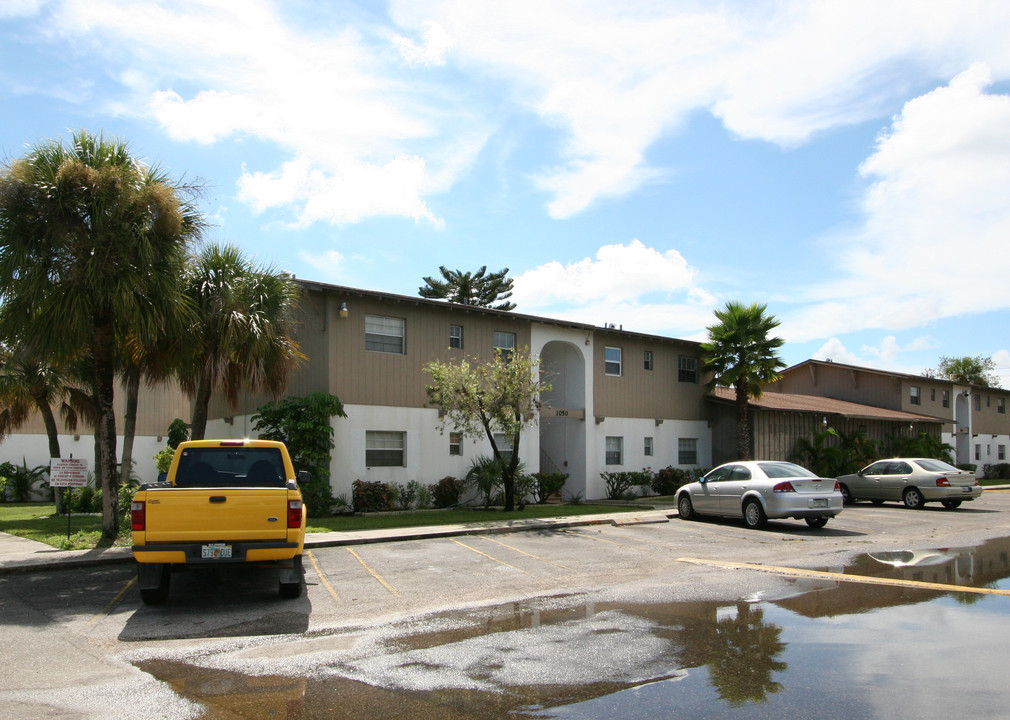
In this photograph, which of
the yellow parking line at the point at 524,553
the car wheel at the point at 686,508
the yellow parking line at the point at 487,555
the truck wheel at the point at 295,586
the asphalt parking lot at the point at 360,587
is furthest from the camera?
the car wheel at the point at 686,508

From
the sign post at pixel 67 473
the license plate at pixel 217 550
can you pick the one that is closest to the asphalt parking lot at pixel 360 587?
the license plate at pixel 217 550

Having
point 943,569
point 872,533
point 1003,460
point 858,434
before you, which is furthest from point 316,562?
point 1003,460

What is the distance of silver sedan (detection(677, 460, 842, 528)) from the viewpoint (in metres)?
16.8

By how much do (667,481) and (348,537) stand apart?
15061 millimetres

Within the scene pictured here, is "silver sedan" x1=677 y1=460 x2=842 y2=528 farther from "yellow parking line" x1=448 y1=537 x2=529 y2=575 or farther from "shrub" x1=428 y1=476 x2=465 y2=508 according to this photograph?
"yellow parking line" x1=448 y1=537 x2=529 y2=575

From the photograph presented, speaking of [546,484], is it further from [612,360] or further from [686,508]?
[686,508]

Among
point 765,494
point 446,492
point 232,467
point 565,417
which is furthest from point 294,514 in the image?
point 565,417

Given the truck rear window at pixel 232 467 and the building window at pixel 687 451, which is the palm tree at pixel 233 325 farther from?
the building window at pixel 687 451

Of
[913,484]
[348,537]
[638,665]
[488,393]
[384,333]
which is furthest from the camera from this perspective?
[913,484]

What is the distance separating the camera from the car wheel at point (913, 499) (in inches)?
910

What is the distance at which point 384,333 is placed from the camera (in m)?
21.2

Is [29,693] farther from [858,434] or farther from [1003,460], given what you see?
[1003,460]

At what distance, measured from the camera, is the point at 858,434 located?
31344mm

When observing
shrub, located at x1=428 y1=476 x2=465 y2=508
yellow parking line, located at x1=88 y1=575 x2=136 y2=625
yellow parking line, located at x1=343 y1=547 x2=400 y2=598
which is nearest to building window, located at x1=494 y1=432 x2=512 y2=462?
shrub, located at x1=428 y1=476 x2=465 y2=508
